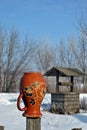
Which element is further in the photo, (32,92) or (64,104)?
(64,104)

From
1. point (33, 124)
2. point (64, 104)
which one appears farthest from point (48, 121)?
point (33, 124)

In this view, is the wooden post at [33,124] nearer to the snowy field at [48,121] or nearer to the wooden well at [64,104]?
the snowy field at [48,121]

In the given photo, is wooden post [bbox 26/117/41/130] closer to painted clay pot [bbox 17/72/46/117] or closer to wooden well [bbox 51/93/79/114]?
painted clay pot [bbox 17/72/46/117]

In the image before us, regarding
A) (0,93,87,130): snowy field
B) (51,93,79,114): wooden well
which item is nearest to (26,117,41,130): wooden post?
(0,93,87,130): snowy field

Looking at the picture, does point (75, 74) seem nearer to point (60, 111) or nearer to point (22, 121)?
point (60, 111)

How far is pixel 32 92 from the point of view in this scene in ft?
12.4

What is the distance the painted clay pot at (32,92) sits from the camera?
379 cm

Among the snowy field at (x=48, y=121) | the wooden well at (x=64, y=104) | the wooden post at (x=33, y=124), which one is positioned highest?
the wooden post at (x=33, y=124)

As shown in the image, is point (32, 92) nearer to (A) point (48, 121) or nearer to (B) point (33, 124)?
(B) point (33, 124)

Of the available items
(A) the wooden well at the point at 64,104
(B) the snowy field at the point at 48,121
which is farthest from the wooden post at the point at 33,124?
(A) the wooden well at the point at 64,104

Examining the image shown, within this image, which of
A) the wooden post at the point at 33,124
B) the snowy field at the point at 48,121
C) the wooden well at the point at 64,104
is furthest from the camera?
the wooden well at the point at 64,104

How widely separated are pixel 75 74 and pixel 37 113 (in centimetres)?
1099

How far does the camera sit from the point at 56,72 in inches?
582

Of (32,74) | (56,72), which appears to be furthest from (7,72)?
(32,74)
